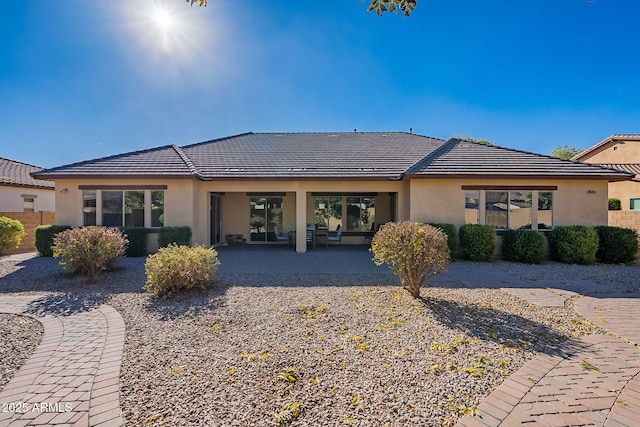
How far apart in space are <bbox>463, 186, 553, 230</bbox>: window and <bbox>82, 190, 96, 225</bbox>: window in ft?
49.9

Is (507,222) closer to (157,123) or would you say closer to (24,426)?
(24,426)

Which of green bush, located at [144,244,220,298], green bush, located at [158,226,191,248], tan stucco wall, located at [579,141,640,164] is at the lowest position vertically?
green bush, located at [144,244,220,298]

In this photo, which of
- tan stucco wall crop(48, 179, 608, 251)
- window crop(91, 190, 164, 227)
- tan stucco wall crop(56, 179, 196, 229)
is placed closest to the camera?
tan stucco wall crop(48, 179, 608, 251)

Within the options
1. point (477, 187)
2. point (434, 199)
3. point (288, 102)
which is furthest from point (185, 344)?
point (288, 102)

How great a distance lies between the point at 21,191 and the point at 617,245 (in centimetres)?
3030

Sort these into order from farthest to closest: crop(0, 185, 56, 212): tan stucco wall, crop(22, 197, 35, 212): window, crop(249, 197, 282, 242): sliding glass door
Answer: crop(22, 197, 35, 212): window → crop(0, 185, 56, 212): tan stucco wall → crop(249, 197, 282, 242): sliding glass door

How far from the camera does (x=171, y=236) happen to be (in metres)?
11.4

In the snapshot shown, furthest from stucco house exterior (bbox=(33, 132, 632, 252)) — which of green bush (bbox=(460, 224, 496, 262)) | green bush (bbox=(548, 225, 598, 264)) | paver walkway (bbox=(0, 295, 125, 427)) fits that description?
paver walkway (bbox=(0, 295, 125, 427))

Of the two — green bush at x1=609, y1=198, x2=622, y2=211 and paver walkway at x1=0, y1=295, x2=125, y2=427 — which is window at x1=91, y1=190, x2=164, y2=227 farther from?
green bush at x1=609, y1=198, x2=622, y2=211

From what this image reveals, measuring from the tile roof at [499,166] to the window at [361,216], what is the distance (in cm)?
437

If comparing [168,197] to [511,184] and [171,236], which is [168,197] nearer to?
[171,236]

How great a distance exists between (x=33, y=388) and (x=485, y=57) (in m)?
16.3

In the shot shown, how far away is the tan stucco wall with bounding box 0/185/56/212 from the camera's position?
17400 millimetres

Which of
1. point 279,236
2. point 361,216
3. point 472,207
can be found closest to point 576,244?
point 472,207
